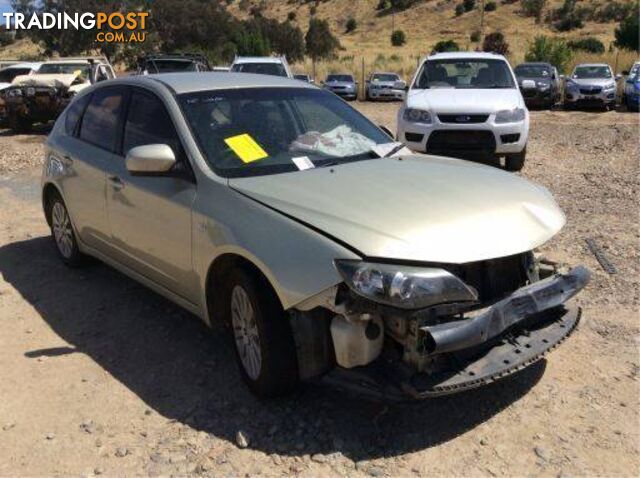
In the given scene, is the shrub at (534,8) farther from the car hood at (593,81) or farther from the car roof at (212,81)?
the car roof at (212,81)

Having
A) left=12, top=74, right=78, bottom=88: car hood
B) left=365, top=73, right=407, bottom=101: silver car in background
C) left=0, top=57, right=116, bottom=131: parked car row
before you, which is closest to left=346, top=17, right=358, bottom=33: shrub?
left=365, top=73, right=407, bottom=101: silver car in background

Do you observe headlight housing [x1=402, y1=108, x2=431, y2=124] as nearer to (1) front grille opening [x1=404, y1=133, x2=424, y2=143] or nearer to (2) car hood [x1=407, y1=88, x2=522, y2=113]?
(2) car hood [x1=407, y1=88, x2=522, y2=113]

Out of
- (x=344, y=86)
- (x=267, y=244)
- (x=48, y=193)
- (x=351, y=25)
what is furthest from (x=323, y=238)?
(x=351, y=25)

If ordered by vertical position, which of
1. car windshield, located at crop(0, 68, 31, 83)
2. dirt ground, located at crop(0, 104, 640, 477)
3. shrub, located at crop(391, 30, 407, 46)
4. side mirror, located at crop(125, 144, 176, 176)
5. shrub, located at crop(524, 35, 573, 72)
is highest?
shrub, located at crop(391, 30, 407, 46)

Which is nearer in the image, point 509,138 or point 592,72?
point 509,138

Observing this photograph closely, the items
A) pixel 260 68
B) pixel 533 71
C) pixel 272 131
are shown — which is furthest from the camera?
pixel 533 71

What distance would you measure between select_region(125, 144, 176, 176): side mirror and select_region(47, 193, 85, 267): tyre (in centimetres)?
194

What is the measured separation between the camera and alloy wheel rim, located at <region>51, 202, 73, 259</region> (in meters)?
5.54

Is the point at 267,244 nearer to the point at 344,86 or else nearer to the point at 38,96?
the point at 38,96

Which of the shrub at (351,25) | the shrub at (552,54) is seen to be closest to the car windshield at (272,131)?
the shrub at (552,54)

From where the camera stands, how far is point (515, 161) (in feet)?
31.1

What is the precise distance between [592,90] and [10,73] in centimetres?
1711

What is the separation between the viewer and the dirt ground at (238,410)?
9.91 ft

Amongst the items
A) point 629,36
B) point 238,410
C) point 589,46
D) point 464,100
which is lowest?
point 238,410
